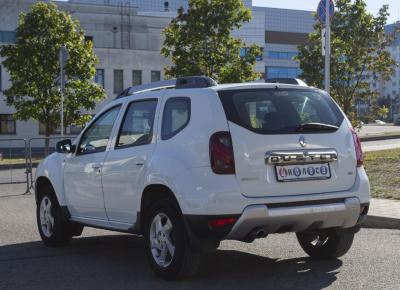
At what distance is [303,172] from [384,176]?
8897 millimetres

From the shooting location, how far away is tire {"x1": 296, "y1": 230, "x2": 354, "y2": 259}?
6.66 m

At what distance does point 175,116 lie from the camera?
19.9ft

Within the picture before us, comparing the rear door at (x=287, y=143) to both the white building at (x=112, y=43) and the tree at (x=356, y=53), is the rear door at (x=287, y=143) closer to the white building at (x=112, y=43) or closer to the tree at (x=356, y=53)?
the tree at (x=356, y=53)

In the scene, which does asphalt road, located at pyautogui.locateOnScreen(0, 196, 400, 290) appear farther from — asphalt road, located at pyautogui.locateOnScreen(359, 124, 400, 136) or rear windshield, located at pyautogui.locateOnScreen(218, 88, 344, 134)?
asphalt road, located at pyautogui.locateOnScreen(359, 124, 400, 136)

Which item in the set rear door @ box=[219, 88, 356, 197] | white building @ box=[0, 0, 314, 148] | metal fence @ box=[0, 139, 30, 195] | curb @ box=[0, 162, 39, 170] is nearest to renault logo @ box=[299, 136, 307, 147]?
rear door @ box=[219, 88, 356, 197]

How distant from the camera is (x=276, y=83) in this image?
631cm

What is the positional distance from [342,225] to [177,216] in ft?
5.07

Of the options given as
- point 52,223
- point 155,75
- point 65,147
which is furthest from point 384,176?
point 155,75

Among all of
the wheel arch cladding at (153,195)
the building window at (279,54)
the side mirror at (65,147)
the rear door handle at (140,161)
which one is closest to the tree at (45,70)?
the side mirror at (65,147)

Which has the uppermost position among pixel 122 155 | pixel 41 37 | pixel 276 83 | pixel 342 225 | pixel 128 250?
pixel 41 37

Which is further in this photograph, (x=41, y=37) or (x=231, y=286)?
(x=41, y=37)

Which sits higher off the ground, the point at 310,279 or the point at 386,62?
the point at 386,62

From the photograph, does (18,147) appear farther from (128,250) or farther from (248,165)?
(248,165)

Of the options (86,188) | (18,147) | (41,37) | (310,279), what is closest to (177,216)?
(310,279)
